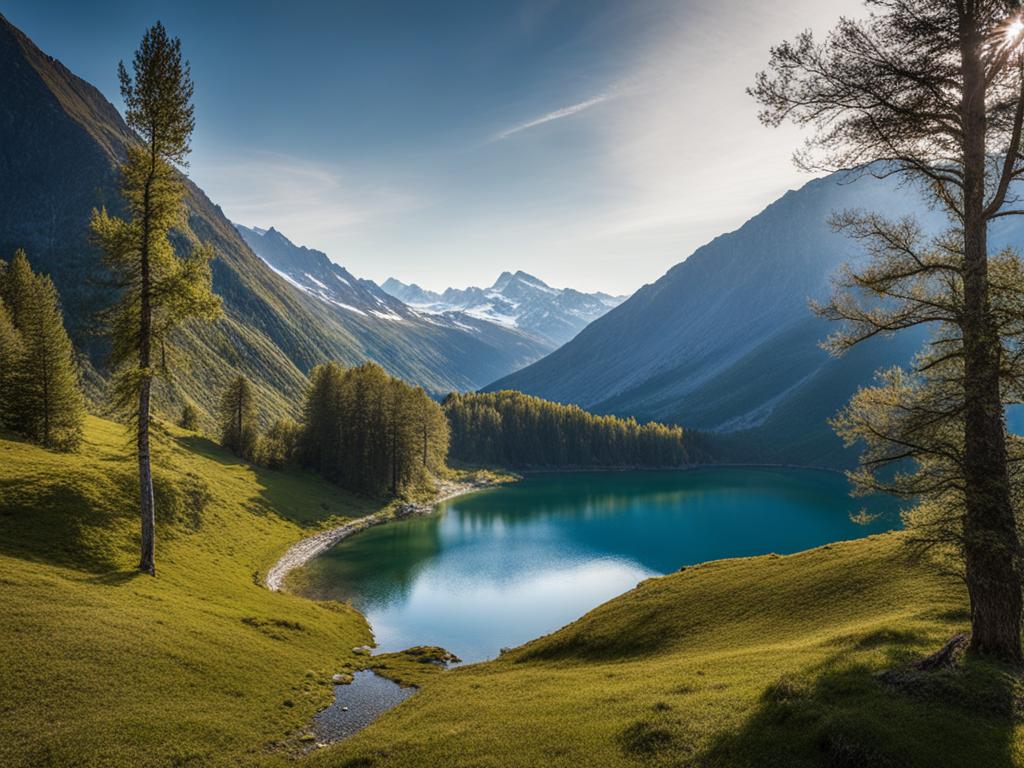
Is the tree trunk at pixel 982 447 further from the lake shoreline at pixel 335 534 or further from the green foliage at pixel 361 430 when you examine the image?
the green foliage at pixel 361 430

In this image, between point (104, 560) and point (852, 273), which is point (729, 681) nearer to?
point (852, 273)

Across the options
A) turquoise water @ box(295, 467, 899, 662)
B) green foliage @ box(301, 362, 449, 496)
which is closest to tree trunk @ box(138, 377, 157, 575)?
turquoise water @ box(295, 467, 899, 662)

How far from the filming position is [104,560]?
117ft

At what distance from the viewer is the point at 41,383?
176ft

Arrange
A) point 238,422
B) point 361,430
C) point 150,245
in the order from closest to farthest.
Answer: point 150,245, point 238,422, point 361,430

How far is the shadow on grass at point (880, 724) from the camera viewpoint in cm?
1296

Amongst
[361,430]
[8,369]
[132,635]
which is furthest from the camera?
[361,430]

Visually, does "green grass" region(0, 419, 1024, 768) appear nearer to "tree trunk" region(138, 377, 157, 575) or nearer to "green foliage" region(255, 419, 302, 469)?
"tree trunk" region(138, 377, 157, 575)

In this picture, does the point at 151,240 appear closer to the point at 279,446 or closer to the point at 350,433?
the point at 350,433

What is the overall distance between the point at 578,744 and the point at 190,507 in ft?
180

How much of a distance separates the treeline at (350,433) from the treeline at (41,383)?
48358 mm

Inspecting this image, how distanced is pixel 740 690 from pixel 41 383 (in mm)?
64883


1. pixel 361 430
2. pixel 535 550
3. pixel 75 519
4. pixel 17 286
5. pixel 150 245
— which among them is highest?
pixel 17 286

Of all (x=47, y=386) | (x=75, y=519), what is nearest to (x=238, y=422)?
(x=47, y=386)
